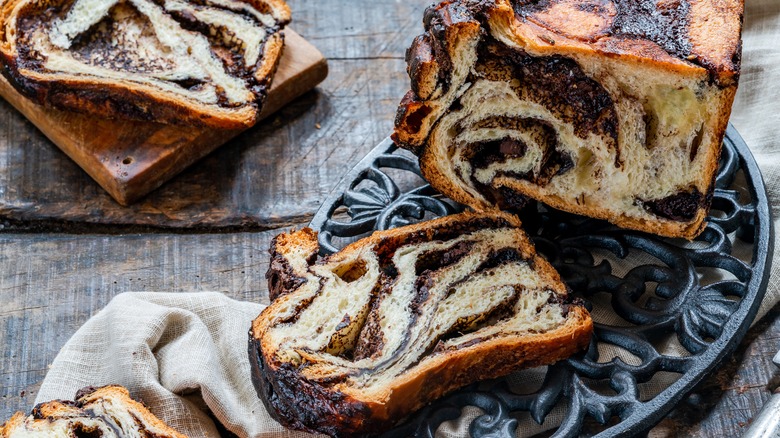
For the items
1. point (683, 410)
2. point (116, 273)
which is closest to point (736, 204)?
point (683, 410)

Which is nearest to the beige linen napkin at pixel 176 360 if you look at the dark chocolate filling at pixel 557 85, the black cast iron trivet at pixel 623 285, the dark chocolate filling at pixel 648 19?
the black cast iron trivet at pixel 623 285

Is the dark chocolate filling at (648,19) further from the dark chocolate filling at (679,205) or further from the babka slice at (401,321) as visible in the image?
the babka slice at (401,321)

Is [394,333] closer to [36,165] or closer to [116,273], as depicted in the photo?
[116,273]

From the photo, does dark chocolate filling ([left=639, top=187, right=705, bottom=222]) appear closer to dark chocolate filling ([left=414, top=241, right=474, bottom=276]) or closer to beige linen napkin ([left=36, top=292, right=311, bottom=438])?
dark chocolate filling ([left=414, top=241, right=474, bottom=276])

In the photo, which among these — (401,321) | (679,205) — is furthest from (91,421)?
(679,205)

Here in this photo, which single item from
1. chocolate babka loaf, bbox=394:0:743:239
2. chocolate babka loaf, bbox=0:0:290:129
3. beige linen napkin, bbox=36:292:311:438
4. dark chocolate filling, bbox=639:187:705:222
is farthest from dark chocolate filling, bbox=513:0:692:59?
beige linen napkin, bbox=36:292:311:438

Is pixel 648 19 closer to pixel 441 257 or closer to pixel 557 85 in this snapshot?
pixel 557 85
